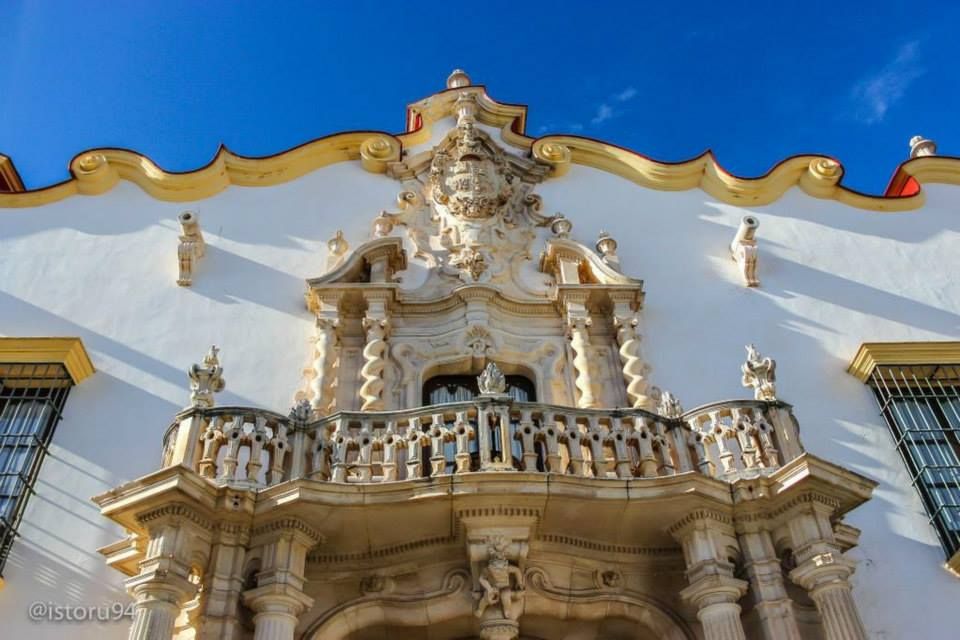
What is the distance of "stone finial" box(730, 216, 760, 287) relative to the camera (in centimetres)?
1143

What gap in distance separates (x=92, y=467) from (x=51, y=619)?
1596 mm

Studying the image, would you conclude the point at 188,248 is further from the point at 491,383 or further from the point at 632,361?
the point at 632,361

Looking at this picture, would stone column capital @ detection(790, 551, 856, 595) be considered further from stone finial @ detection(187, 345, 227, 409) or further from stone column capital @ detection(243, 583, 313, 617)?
stone finial @ detection(187, 345, 227, 409)

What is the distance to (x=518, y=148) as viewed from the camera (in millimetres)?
13438

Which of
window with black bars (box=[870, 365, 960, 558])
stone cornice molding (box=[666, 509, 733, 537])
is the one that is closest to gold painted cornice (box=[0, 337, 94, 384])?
stone cornice molding (box=[666, 509, 733, 537])

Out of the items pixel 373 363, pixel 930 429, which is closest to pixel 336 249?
pixel 373 363

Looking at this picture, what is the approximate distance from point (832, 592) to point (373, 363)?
5106 millimetres

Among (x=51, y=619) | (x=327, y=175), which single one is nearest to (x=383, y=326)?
(x=327, y=175)

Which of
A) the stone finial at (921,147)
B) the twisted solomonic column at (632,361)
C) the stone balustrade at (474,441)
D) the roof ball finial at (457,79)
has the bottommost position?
the stone balustrade at (474,441)

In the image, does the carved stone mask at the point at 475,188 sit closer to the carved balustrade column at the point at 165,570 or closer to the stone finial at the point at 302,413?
the stone finial at the point at 302,413

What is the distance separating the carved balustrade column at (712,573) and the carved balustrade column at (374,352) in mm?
3441

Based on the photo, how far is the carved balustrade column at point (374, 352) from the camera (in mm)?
9578

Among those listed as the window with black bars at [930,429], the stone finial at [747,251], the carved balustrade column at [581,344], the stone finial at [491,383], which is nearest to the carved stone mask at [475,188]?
the carved balustrade column at [581,344]

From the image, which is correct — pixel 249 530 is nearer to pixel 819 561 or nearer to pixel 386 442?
pixel 386 442
